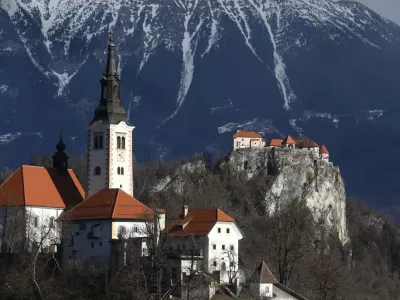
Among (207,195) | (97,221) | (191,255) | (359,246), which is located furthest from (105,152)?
(359,246)

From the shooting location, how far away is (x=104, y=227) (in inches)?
3447

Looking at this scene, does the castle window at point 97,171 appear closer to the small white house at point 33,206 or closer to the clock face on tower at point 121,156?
the clock face on tower at point 121,156

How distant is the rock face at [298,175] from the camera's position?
15575cm

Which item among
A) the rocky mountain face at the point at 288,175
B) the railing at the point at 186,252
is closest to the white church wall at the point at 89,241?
the railing at the point at 186,252

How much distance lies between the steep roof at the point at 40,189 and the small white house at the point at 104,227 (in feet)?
14.2

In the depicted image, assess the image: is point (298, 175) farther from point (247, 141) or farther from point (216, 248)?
point (216, 248)

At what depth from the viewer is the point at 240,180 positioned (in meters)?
155

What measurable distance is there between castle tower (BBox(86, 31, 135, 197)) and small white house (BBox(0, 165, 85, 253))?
254 cm

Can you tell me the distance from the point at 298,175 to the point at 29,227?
68.8m

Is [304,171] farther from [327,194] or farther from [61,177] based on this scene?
[61,177]

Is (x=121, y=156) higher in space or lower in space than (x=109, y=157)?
higher

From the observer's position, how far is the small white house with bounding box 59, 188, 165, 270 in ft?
284

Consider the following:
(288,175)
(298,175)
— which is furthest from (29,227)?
(298,175)

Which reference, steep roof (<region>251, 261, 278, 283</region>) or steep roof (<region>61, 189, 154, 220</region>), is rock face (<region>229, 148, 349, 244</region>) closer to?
steep roof (<region>61, 189, 154, 220</region>)
